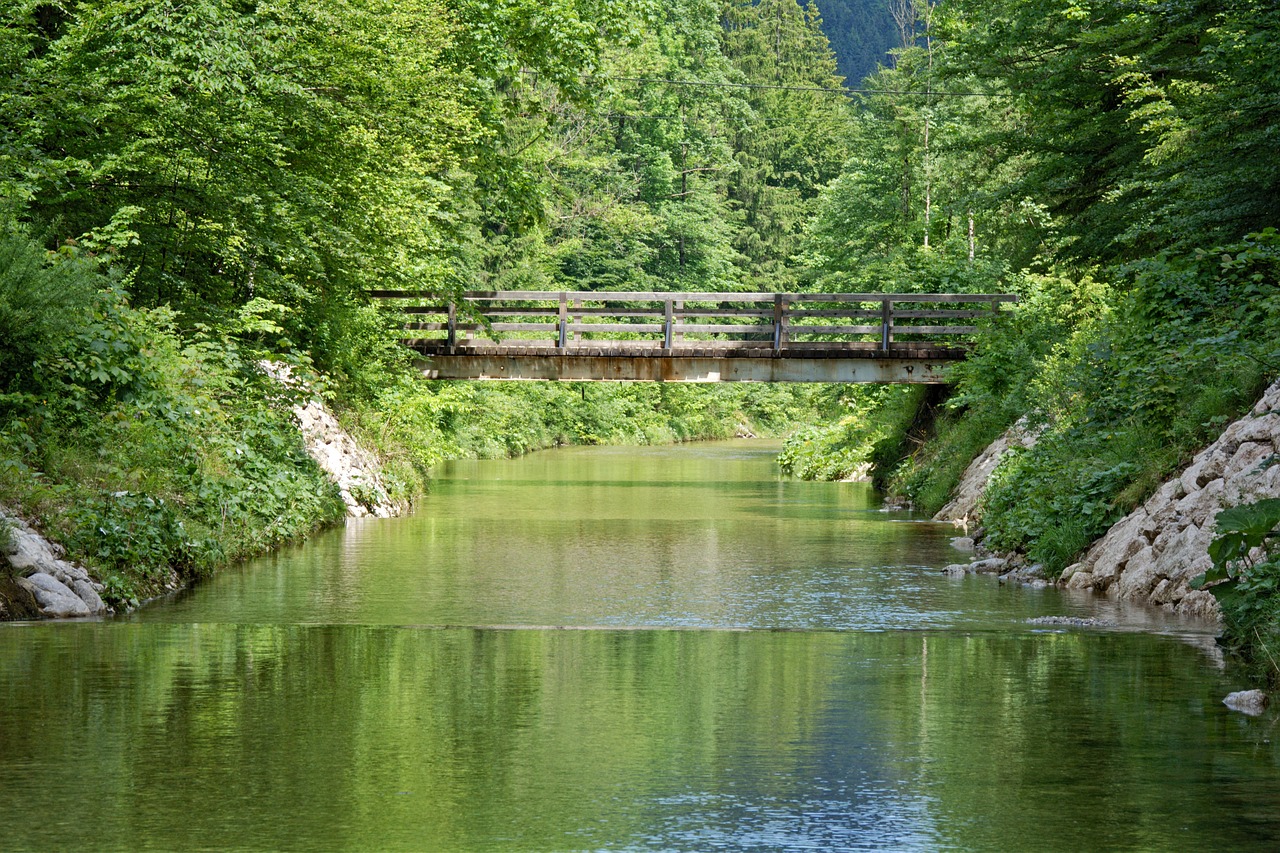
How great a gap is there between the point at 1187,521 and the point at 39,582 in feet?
29.4

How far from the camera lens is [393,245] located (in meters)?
25.7

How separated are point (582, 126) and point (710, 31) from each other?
2166 cm

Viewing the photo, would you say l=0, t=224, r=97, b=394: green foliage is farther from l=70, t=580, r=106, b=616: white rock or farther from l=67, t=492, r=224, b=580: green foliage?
l=70, t=580, r=106, b=616: white rock

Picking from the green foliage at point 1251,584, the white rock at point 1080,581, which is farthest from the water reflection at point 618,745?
the white rock at point 1080,581

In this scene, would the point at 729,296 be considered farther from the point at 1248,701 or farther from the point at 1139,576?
the point at 1248,701

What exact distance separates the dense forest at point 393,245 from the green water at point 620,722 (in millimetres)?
1930

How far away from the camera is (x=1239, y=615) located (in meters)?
9.69

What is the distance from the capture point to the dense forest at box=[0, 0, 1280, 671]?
590 inches

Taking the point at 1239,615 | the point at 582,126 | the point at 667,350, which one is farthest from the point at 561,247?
the point at 1239,615

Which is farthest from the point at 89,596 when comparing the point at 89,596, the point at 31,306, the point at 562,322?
the point at 562,322

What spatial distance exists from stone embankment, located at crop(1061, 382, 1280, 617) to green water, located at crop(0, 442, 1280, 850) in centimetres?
53

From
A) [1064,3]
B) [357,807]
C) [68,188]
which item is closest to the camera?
[357,807]

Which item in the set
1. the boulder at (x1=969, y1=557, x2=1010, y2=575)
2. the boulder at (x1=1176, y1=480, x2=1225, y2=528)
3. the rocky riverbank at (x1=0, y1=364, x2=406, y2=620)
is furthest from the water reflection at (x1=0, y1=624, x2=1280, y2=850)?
the boulder at (x1=969, y1=557, x2=1010, y2=575)

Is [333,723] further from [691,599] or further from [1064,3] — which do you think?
[1064,3]
